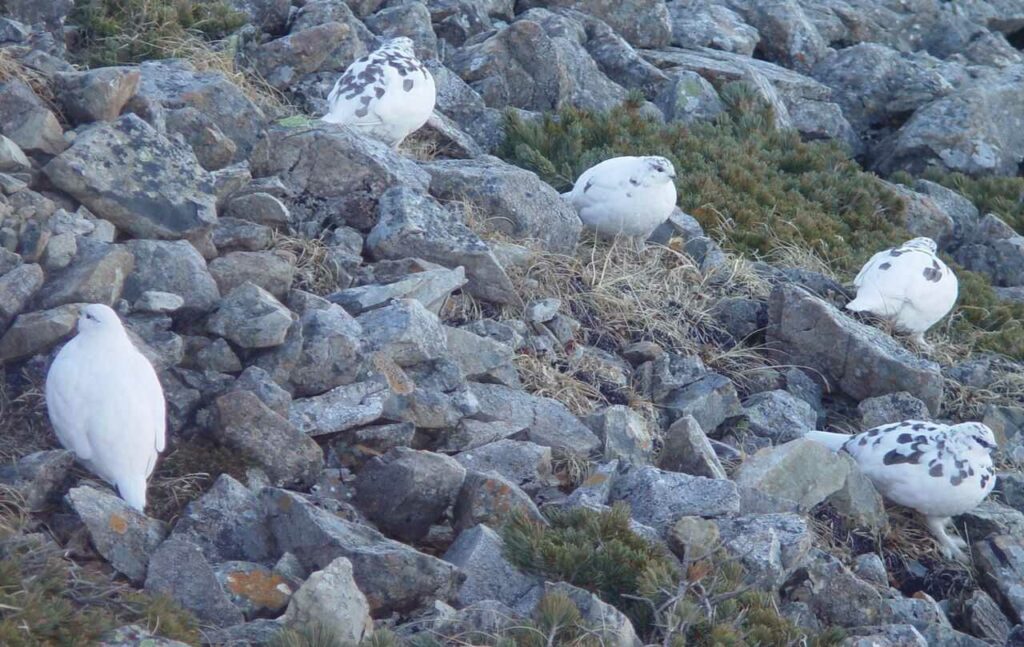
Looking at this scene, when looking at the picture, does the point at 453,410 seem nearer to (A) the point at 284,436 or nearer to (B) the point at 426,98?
(A) the point at 284,436

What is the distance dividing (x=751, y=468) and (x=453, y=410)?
1356mm

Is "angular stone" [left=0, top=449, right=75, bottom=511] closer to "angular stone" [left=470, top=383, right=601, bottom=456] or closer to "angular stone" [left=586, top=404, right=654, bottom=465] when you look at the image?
"angular stone" [left=470, top=383, right=601, bottom=456]

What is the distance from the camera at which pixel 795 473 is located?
20.6 ft

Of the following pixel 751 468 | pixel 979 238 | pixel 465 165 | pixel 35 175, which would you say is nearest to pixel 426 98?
pixel 465 165

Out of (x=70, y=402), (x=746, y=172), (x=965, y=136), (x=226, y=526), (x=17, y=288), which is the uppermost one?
(x=17, y=288)

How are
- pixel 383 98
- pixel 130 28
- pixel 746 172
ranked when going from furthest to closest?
pixel 746 172 → pixel 130 28 → pixel 383 98

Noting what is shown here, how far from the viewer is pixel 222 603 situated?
4477 millimetres

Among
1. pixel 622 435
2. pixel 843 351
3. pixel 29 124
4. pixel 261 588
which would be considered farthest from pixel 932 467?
pixel 29 124

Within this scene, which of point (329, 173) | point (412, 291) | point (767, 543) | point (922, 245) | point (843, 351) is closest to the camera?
point (767, 543)

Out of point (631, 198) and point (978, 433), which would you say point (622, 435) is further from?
point (631, 198)

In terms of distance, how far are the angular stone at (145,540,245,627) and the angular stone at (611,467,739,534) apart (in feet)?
5.89

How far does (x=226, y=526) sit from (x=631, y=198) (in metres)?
4.06

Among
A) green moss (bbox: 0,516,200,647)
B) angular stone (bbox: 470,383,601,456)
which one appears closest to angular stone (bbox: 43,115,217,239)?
angular stone (bbox: 470,383,601,456)

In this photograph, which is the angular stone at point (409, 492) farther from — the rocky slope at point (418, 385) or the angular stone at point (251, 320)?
the angular stone at point (251, 320)
